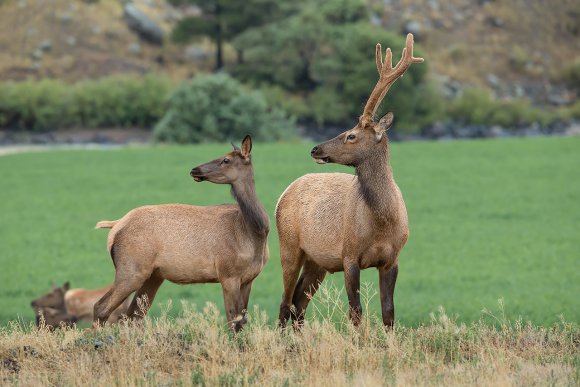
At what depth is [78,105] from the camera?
6431cm

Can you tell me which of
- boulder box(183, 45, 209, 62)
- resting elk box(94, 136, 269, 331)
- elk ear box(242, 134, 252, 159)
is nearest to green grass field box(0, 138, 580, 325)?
resting elk box(94, 136, 269, 331)

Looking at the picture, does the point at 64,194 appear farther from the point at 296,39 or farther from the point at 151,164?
the point at 296,39

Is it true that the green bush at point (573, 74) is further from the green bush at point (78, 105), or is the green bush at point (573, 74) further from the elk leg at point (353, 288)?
the elk leg at point (353, 288)

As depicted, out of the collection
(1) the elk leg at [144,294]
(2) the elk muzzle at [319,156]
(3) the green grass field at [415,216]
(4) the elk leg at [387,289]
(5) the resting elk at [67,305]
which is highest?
(2) the elk muzzle at [319,156]

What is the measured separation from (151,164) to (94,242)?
13.9 meters

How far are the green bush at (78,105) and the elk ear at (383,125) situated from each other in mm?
53249

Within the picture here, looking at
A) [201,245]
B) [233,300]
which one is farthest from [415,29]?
[233,300]

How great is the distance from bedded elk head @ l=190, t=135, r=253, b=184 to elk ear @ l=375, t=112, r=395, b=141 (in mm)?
1497

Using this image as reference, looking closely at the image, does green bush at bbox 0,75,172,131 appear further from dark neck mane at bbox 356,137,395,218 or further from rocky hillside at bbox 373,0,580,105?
dark neck mane at bbox 356,137,395,218

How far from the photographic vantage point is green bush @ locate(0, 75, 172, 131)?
209 ft

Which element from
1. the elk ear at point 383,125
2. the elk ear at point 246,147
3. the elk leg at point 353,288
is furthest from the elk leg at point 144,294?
the elk ear at point 383,125

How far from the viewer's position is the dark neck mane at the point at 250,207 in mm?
12164

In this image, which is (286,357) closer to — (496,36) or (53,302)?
(53,302)

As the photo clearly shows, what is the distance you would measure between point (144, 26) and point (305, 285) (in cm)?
6860
